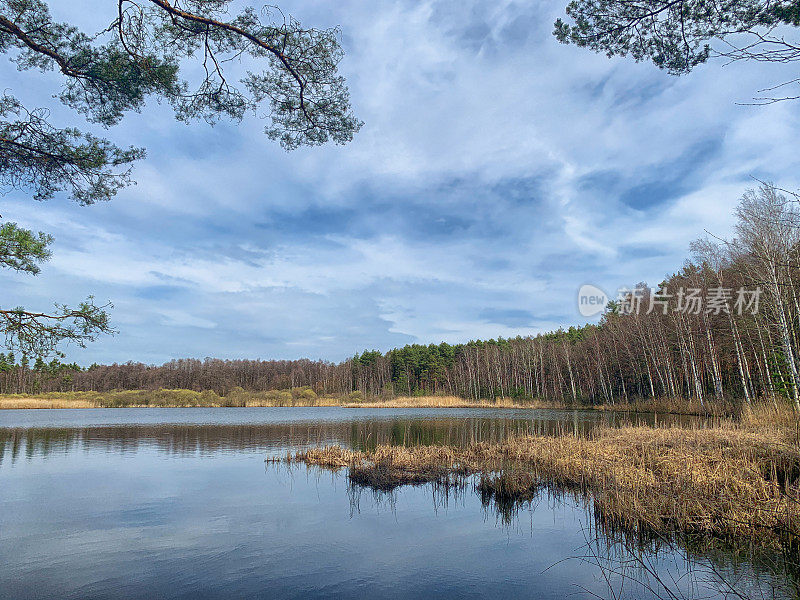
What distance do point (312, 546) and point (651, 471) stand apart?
730cm

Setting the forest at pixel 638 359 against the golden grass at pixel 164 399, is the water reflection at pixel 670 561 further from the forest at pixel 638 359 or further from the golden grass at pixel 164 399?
the golden grass at pixel 164 399

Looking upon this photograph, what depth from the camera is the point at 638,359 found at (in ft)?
141

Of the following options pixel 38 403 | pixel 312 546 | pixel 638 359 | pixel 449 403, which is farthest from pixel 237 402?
pixel 312 546

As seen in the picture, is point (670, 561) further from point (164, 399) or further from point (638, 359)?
point (164, 399)

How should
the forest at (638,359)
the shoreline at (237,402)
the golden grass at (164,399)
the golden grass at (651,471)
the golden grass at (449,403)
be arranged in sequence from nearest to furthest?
1. the golden grass at (651,471)
2. the forest at (638,359)
3. the shoreline at (237,402)
4. the golden grass at (449,403)
5. the golden grass at (164,399)

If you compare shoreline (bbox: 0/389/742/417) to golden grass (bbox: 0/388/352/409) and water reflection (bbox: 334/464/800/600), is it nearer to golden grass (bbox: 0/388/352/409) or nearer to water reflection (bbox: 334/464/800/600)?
golden grass (bbox: 0/388/352/409)

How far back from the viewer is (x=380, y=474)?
12.1m

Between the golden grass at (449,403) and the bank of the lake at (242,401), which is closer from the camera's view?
the bank of the lake at (242,401)

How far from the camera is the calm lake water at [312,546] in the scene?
226 inches

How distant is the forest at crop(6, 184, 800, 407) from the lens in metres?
16.3

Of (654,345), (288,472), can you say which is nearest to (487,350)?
(654,345)

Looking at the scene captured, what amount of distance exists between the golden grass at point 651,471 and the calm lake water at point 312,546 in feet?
1.84

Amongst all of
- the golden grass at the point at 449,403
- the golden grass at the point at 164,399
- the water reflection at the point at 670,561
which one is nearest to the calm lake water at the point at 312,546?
the water reflection at the point at 670,561

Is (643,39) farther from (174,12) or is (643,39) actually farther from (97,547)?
(97,547)
